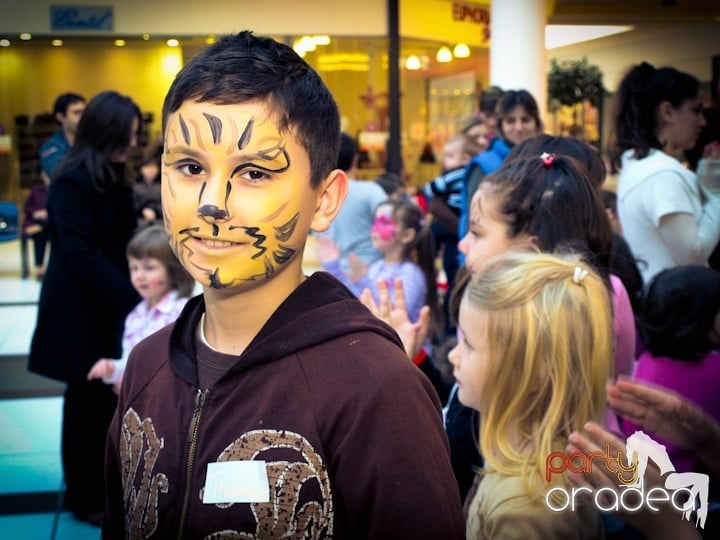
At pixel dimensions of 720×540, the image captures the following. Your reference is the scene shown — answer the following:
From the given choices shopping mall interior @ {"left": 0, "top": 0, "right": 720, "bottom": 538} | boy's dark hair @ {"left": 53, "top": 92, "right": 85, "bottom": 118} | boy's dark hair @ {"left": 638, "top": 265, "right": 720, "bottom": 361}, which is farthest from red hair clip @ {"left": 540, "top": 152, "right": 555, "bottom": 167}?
shopping mall interior @ {"left": 0, "top": 0, "right": 720, "bottom": 538}

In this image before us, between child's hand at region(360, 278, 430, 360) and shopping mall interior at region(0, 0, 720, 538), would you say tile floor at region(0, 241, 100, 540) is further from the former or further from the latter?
shopping mall interior at region(0, 0, 720, 538)

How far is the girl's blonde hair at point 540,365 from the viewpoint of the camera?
184 cm

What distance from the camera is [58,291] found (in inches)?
146

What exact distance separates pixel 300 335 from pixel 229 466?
0.25 m

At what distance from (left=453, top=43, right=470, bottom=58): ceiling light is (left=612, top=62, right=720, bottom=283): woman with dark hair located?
9390 mm

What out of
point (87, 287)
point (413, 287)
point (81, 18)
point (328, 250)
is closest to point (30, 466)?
point (87, 287)

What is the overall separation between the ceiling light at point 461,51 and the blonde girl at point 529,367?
36.7ft

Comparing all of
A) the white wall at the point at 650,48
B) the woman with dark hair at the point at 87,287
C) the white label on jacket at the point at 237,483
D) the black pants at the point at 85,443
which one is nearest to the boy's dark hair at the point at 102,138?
the woman with dark hair at the point at 87,287

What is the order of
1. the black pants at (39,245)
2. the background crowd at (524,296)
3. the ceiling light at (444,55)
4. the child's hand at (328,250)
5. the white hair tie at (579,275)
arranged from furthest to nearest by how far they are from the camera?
the ceiling light at (444,55)
the black pants at (39,245)
the child's hand at (328,250)
the white hair tie at (579,275)
the background crowd at (524,296)

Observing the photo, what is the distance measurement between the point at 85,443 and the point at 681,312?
101 inches

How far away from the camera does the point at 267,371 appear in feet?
4.77

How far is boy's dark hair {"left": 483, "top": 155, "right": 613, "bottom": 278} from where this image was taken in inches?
95.0

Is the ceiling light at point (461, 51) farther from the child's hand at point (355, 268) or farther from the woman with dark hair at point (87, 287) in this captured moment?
the woman with dark hair at point (87, 287)

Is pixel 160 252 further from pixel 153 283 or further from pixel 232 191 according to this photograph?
pixel 232 191
